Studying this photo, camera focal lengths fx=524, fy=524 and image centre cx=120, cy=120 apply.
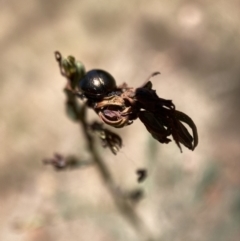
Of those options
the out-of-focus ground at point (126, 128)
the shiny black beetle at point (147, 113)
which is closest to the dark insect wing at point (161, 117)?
the shiny black beetle at point (147, 113)

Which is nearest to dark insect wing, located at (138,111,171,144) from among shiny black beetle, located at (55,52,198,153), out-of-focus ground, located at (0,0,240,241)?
shiny black beetle, located at (55,52,198,153)

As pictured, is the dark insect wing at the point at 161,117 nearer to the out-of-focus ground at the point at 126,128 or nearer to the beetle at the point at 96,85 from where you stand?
the beetle at the point at 96,85

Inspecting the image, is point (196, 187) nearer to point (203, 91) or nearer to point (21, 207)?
point (203, 91)

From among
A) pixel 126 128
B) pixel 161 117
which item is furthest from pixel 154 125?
pixel 126 128

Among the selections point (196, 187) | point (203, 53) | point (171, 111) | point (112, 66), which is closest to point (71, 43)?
point (112, 66)

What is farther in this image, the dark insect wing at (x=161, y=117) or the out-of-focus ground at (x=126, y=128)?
the out-of-focus ground at (x=126, y=128)

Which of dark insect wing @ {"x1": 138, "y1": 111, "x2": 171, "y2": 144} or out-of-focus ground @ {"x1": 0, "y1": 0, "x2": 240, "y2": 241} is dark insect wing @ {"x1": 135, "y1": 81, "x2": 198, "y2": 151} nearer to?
dark insect wing @ {"x1": 138, "y1": 111, "x2": 171, "y2": 144}

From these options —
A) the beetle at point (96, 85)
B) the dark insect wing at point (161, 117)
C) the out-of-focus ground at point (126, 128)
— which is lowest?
the dark insect wing at point (161, 117)

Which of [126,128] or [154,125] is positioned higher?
[126,128]

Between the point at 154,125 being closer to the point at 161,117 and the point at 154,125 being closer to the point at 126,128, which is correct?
the point at 161,117
